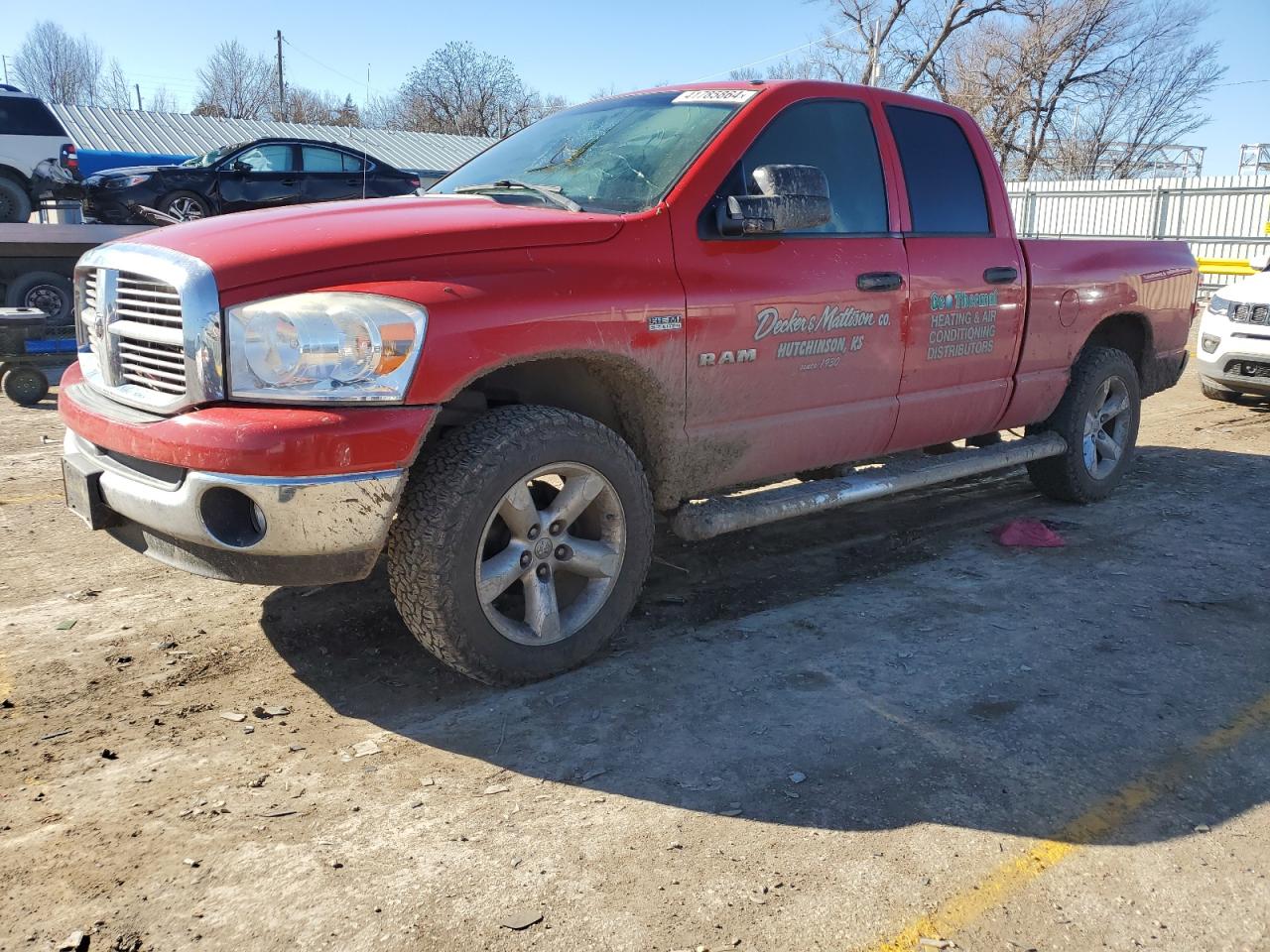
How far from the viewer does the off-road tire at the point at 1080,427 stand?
5.68 m

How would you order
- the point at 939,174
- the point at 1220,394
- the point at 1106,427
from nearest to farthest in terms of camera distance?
the point at 939,174 < the point at 1106,427 < the point at 1220,394

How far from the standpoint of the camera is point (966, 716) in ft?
10.9

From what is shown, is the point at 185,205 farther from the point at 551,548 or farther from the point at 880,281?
the point at 551,548

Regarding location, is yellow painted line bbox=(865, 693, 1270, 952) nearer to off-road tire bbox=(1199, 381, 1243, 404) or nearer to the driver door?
off-road tire bbox=(1199, 381, 1243, 404)

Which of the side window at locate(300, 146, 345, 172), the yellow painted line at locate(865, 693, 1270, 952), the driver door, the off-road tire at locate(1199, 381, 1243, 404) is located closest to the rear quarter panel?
the yellow painted line at locate(865, 693, 1270, 952)

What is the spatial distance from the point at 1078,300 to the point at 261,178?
13.5 meters

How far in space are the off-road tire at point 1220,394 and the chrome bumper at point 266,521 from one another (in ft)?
29.0

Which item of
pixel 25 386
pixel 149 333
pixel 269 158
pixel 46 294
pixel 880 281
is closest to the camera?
pixel 149 333

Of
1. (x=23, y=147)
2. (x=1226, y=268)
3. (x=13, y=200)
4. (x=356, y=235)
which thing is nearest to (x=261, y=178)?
(x=23, y=147)

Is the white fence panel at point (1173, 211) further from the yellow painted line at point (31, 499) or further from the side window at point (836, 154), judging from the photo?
the yellow painted line at point (31, 499)

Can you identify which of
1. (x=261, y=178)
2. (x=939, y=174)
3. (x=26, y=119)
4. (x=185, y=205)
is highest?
(x=26, y=119)

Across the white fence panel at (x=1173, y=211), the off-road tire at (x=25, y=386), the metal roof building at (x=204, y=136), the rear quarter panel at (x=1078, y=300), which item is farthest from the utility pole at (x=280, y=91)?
the rear quarter panel at (x=1078, y=300)

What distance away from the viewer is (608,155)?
403 centimetres

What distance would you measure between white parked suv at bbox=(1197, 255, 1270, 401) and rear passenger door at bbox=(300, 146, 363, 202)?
39.3ft
